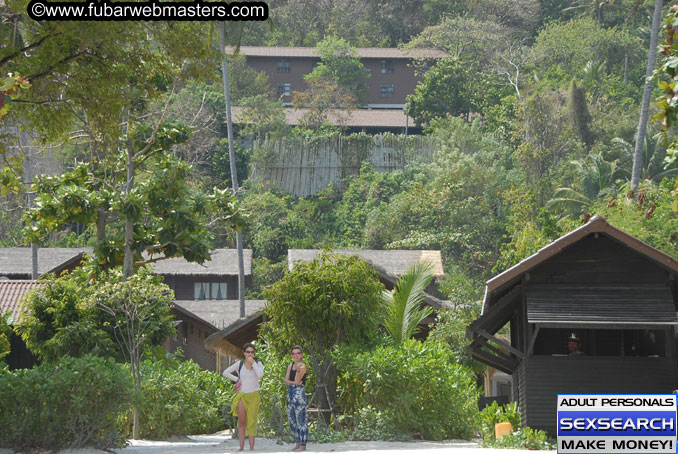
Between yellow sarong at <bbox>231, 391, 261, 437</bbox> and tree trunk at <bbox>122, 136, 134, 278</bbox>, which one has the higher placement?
tree trunk at <bbox>122, 136, 134, 278</bbox>

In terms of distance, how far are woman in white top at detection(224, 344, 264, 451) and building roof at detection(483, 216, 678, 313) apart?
181 inches

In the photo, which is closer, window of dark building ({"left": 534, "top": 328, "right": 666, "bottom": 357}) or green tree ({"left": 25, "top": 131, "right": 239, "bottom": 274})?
window of dark building ({"left": 534, "top": 328, "right": 666, "bottom": 357})

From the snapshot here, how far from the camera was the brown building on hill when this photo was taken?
74.9 metres

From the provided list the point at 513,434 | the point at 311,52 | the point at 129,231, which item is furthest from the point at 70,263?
the point at 311,52

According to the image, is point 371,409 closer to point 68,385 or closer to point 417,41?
point 68,385

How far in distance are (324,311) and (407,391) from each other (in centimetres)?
220

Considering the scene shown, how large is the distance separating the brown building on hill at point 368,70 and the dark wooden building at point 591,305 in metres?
57.0

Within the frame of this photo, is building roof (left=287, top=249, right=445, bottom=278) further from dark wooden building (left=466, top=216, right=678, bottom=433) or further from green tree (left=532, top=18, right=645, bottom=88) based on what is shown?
green tree (left=532, top=18, right=645, bottom=88)

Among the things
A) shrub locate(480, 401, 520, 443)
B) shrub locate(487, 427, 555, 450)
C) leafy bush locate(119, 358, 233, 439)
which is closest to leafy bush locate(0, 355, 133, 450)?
leafy bush locate(119, 358, 233, 439)

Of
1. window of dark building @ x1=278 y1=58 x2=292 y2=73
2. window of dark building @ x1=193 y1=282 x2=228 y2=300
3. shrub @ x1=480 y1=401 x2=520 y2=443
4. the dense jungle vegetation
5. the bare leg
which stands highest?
window of dark building @ x1=278 y1=58 x2=292 y2=73

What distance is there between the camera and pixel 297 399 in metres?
15.9

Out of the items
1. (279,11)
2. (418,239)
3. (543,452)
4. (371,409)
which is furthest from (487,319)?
(279,11)

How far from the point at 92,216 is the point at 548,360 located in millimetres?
11252

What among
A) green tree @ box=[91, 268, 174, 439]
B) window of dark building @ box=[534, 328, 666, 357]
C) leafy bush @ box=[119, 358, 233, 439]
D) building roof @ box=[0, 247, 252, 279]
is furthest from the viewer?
building roof @ box=[0, 247, 252, 279]
